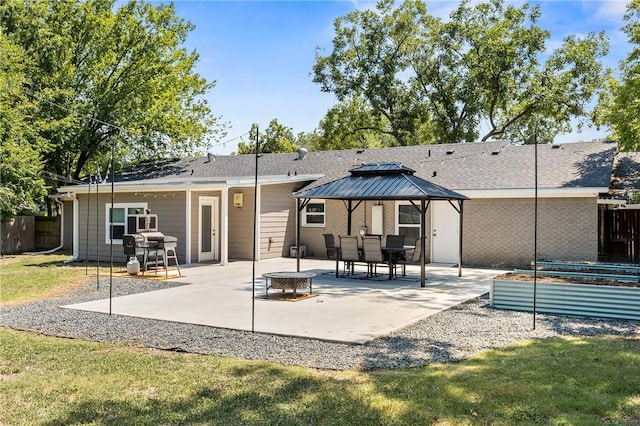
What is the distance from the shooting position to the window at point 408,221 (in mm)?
17078

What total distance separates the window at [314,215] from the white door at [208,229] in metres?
3.39

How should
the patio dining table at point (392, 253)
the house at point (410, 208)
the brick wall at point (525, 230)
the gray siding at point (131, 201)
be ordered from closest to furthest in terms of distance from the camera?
1. the patio dining table at point (392, 253)
2. the brick wall at point (525, 230)
3. the house at point (410, 208)
4. the gray siding at point (131, 201)

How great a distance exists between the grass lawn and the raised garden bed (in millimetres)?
2484

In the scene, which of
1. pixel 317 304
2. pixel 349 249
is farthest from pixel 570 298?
pixel 349 249

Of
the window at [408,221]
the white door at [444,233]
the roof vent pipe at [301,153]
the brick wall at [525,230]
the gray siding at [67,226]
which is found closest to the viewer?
the brick wall at [525,230]

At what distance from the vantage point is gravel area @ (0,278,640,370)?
19.6 feet

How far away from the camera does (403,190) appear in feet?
39.0

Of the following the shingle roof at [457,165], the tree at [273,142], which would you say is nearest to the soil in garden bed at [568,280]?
the shingle roof at [457,165]

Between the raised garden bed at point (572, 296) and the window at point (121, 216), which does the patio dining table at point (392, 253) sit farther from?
the window at point (121, 216)

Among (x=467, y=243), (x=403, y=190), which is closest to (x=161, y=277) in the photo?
(x=403, y=190)

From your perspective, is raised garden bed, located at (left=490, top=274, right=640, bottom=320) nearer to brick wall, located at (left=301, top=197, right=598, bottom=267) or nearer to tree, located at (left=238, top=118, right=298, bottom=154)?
brick wall, located at (left=301, top=197, right=598, bottom=267)

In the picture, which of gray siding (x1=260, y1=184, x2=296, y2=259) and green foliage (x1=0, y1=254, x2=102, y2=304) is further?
gray siding (x1=260, y1=184, x2=296, y2=259)

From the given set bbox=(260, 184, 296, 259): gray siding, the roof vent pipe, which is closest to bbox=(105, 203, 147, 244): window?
bbox=(260, 184, 296, 259): gray siding

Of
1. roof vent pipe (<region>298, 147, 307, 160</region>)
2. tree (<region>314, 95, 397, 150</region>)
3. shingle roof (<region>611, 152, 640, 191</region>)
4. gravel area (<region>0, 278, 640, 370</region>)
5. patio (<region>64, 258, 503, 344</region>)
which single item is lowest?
gravel area (<region>0, 278, 640, 370</region>)
